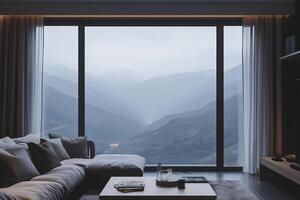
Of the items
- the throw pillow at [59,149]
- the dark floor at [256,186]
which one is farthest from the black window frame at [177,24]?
the throw pillow at [59,149]

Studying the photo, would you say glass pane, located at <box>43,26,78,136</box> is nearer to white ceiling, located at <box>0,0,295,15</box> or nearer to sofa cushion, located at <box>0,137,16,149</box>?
white ceiling, located at <box>0,0,295,15</box>

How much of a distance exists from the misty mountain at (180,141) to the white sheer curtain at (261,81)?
1.77m

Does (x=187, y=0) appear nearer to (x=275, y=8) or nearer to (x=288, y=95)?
(x=275, y=8)

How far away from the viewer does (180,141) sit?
27.4ft

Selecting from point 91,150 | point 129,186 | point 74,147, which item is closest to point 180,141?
point 91,150

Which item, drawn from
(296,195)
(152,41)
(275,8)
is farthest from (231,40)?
(296,195)

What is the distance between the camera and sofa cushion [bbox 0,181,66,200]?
310cm

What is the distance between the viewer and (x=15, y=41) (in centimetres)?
629

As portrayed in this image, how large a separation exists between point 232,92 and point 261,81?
2.77 ft

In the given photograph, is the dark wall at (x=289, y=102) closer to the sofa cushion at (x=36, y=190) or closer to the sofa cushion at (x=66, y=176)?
the sofa cushion at (x=66, y=176)

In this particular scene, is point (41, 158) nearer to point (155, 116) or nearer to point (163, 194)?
point (163, 194)

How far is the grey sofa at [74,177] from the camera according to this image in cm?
330

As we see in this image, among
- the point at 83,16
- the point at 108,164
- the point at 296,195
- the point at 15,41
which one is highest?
the point at 83,16

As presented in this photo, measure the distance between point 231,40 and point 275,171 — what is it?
8.12 ft
